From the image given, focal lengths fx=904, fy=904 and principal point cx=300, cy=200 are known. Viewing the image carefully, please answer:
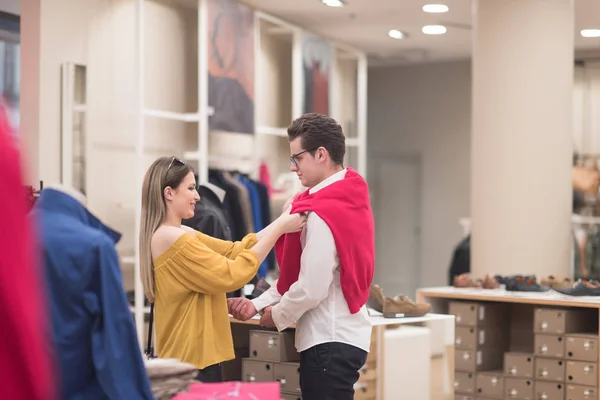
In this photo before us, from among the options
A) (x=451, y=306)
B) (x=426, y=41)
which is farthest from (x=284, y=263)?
(x=426, y=41)

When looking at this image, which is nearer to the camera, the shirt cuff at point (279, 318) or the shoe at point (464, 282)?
the shirt cuff at point (279, 318)

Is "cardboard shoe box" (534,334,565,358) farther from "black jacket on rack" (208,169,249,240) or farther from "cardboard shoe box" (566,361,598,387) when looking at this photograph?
"black jacket on rack" (208,169,249,240)

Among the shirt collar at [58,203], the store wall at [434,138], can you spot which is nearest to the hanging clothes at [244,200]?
the store wall at [434,138]

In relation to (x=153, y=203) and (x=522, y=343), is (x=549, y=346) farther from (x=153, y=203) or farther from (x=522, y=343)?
(x=153, y=203)

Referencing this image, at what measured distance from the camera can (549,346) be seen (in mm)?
5098

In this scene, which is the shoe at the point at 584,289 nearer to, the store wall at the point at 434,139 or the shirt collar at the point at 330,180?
the shirt collar at the point at 330,180

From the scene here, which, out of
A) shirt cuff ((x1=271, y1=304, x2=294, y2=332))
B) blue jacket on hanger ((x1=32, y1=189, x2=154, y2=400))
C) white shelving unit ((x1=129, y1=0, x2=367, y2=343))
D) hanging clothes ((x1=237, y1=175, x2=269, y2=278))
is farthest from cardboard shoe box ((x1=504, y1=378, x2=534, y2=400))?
blue jacket on hanger ((x1=32, y1=189, x2=154, y2=400))

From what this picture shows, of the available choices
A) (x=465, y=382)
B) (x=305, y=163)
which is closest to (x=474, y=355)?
(x=465, y=382)

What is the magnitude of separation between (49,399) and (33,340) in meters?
0.14

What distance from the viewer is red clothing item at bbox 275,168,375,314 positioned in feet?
9.62

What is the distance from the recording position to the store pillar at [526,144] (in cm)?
663

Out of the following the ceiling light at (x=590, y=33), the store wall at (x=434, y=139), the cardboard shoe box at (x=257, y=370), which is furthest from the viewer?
the store wall at (x=434, y=139)

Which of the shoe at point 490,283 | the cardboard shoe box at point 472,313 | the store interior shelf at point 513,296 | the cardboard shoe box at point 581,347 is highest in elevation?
the shoe at point 490,283

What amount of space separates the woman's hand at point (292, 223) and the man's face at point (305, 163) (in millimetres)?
149
